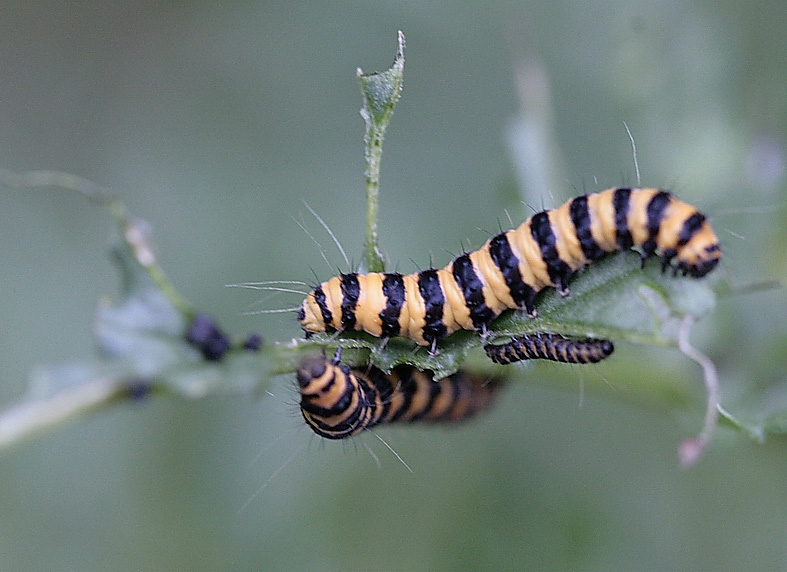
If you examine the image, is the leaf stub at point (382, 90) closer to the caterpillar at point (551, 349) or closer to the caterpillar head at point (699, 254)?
the caterpillar at point (551, 349)

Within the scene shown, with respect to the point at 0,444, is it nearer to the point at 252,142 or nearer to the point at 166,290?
the point at 166,290

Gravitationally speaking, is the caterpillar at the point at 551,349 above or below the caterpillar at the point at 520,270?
below

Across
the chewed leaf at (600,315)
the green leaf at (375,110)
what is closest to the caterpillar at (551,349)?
the chewed leaf at (600,315)

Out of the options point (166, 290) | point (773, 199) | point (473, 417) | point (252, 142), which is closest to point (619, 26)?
point (773, 199)

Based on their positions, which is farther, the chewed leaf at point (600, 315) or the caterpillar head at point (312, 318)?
the caterpillar head at point (312, 318)

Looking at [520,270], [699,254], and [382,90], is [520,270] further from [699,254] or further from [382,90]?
[382,90]
